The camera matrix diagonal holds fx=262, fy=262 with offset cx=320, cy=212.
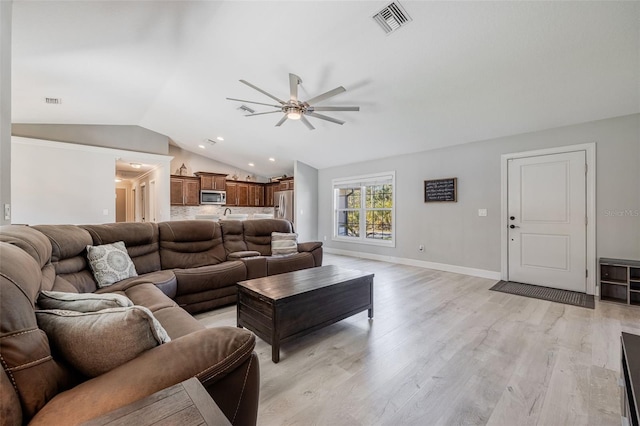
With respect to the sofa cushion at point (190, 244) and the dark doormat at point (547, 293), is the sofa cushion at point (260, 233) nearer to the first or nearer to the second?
the sofa cushion at point (190, 244)

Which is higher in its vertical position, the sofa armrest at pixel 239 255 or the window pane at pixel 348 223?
the window pane at pixel 348 223

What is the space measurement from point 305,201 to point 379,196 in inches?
84.1

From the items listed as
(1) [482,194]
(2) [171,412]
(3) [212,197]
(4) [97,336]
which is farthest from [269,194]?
(2) [171,412]

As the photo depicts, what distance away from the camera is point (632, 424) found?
0.93 m

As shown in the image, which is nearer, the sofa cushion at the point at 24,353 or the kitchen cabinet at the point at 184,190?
the sofa cushion at the point at 24,353

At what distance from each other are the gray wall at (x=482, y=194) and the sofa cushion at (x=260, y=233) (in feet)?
→ 9.12

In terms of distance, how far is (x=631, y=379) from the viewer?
106 cm

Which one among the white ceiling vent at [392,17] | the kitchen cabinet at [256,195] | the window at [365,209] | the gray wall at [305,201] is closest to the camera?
the white ceiling vent at [392,17]

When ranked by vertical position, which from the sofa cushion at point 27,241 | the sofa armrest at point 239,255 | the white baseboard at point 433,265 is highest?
the sofa cushion at point 27,241

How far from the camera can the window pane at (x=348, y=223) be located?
6646 millimetres

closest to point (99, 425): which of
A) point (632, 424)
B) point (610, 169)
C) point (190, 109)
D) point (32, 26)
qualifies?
point (632, 424)

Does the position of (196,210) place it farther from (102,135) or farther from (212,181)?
(102,135)

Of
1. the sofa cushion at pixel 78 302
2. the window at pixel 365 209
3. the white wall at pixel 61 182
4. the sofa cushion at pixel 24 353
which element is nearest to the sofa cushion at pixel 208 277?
the sofa cushion at pixel 78 302

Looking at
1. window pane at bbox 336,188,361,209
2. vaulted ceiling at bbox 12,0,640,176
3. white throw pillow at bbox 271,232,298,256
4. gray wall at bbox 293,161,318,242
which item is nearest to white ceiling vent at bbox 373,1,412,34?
vaulted ceiling at bbox 12,0,640,176
